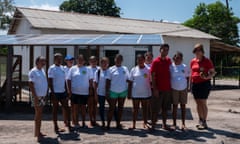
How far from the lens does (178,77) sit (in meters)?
8.30

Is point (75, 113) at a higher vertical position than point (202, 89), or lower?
lower

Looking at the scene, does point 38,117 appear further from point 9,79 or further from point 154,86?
point 9,79

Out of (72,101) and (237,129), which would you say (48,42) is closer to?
(72,101)

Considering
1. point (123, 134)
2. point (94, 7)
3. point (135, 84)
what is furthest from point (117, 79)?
point (94, 7)

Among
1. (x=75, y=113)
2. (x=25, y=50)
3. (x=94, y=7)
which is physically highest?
(x=94, y=7)

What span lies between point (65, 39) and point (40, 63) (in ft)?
16.7

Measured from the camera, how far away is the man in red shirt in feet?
26.4

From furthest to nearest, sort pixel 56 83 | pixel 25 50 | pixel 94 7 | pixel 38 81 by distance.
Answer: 1. pixel 94 7
2. pixel 25 50
3. pixel 56 83
4. pixel 38 81

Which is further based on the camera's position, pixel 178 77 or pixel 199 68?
pixel 199 68

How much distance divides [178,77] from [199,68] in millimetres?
608

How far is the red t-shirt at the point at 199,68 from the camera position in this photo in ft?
27.8

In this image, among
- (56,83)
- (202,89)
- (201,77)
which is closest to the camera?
(56,83)

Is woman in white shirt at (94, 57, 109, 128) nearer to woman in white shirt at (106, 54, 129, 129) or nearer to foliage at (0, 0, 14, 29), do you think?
woman in white shirt at (106, 54, 129, 129)

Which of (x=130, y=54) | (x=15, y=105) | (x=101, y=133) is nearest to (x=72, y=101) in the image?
(x=101, y=133)
